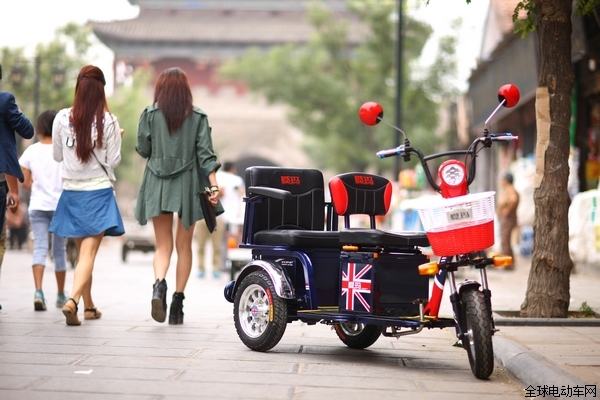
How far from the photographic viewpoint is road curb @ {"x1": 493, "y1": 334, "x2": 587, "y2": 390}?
5430mm

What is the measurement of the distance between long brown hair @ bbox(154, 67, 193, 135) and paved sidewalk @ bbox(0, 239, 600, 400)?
1596 mm

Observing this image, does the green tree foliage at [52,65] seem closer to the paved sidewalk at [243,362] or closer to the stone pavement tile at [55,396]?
the paved sidewalk at [243,362]

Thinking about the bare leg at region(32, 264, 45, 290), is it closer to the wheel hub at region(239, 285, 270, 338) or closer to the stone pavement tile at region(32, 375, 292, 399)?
the wheel hub at region(239, 285, 270, 338)

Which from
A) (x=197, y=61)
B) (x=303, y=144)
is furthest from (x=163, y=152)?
(x=197, y=61)

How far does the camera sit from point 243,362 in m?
6.37

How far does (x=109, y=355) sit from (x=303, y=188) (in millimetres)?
1765

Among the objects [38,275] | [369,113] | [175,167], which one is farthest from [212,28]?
[369,113]

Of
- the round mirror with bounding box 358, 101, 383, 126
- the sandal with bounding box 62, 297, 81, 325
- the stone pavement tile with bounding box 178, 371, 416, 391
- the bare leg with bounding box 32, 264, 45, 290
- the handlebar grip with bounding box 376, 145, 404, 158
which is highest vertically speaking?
the round mirror with bounding box 358, 101, 383, 126

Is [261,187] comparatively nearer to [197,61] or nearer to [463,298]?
[463,298]

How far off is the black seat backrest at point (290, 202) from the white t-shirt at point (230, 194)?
7.94 m

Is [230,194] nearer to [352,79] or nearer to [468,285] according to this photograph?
[468,285]

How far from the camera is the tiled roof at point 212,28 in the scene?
5703 centimetres

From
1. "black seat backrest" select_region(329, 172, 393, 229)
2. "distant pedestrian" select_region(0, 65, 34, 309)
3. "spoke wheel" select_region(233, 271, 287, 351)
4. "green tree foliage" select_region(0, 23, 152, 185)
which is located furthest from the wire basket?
"green tree foliage" select_region(0, 23, 152, 185)

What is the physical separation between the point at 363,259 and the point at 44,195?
13.7ft
